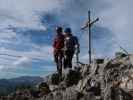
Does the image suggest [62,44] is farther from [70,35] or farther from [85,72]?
[85,72]

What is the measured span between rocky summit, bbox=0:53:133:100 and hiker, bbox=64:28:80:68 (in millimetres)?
904

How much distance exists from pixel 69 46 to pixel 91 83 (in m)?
4.20

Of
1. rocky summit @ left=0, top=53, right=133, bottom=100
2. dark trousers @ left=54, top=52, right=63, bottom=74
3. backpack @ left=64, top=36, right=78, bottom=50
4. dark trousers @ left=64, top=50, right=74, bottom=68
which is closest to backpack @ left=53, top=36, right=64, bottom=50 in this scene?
dark trousers @ left=54, top=52, right=63, bottom=74

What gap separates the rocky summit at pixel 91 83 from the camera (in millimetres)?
16766

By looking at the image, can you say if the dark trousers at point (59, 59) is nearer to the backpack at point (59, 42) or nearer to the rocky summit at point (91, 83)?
the backpack at point (59, 42)

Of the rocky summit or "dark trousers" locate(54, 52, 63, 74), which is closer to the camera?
the rocky summit

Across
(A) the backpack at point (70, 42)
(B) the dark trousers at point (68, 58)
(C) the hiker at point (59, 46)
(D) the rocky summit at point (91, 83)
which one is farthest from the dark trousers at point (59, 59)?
(A) the backpack at point (70, 42)

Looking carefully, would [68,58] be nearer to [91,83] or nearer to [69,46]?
[69,46]

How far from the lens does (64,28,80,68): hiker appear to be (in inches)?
853

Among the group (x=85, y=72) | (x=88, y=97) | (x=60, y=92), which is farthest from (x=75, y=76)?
(x=88, y=97)

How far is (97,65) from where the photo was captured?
20.0 metres

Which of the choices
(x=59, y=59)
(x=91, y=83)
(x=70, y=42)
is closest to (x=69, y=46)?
(x=70, y=42)

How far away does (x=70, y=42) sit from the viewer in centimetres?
2162

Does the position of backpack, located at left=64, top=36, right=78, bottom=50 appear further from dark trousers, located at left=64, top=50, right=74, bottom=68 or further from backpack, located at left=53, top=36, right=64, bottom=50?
backpack, located at left=53, top=36, right=64, bottom=50
